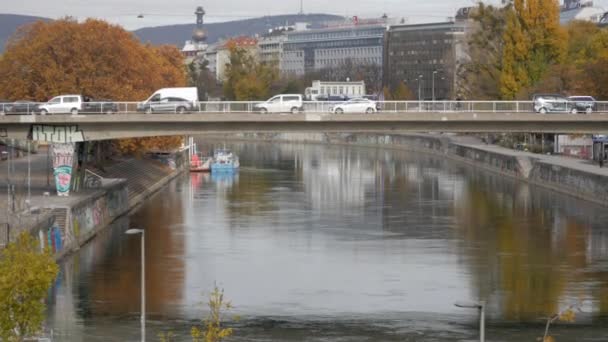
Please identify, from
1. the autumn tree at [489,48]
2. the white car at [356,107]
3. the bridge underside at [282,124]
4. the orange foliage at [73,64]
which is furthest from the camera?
the autumn tree at [489,48]

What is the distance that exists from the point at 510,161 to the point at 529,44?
8081mm

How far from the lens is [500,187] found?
3383 inches

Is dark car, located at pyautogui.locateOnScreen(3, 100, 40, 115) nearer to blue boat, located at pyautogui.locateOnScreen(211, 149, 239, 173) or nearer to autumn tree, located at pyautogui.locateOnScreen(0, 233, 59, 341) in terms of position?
autumn tree, located at pyautogui.locateOnScreen(0, 233, 59, 341)

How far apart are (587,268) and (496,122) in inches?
300

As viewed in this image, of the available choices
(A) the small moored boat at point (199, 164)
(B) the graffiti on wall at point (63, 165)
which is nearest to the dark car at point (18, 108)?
(B) the graffiti on wall at point (63, 165)

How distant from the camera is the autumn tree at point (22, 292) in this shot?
90.1 feet

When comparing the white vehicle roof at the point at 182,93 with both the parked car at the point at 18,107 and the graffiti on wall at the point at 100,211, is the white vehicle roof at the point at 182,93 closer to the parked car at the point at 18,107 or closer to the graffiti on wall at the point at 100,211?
the graffiti on wall at the point at 100,211

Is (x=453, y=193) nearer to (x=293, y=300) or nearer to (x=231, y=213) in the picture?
(x=231, y=213)

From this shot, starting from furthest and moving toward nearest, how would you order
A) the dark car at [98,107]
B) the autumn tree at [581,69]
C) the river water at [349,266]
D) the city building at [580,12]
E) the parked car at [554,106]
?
1. the city building at [580,12]
2. the autumn tree at [581,69]
3. the dark car at [98,107]
4. the parked car at [554,106]
5. the river water at [349,266]

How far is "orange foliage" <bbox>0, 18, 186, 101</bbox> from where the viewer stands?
7306 centimetres

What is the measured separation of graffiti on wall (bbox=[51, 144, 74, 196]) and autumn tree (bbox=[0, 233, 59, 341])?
29564 mm

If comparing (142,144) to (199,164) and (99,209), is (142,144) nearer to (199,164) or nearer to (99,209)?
(99,209)

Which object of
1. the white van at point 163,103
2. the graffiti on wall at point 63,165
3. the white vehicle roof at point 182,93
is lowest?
the graffiti on wall at point 63,165

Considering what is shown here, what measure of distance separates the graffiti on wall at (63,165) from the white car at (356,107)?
34.5 feet
